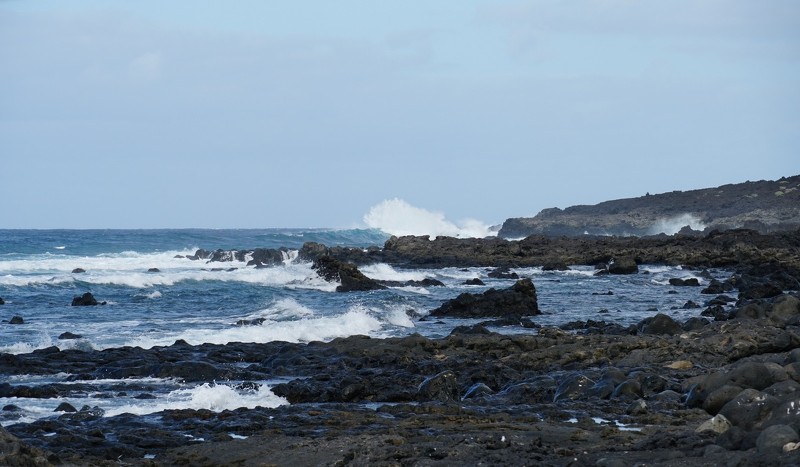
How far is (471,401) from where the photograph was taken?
12828 mm

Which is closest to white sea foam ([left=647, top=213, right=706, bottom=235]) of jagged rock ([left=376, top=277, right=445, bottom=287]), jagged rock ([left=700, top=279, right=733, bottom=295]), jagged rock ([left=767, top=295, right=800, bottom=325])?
jagged rock ([left=376, top=277, right=445, bottom=287])

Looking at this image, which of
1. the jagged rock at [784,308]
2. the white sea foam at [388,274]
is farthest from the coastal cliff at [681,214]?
the jagged rock at [784,308]

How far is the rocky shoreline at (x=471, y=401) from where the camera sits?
9.12 metres

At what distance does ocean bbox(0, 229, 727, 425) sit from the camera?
47.8ft

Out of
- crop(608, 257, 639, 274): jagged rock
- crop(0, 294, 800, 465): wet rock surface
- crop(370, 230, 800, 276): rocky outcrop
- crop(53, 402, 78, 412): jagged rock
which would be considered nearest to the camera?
crop(0, 294, 800, 465): wet rock surface

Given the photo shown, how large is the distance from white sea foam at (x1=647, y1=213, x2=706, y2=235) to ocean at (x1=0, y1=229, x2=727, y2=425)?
149 feet

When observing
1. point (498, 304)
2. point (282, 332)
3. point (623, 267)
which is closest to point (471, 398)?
point (282, 332)

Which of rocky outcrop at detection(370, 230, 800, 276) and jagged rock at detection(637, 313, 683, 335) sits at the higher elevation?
rocky outcrop at detection(370, 230, 800, 276)

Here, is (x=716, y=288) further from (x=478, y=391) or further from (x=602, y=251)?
(x=478, y=391)

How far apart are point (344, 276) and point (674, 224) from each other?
62.6m

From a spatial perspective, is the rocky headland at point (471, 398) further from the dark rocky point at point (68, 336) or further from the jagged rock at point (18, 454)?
the dark rocky point at point (68, 336)

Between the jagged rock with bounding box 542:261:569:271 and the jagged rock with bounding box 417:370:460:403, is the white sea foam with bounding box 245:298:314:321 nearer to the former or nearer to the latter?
the jagged rock with bounding box 417:370:460:403

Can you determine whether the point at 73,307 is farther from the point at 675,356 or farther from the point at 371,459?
the point at 371,459

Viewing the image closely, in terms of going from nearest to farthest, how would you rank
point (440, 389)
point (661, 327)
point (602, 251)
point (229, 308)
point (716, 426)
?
point (716, 426) → point (440, 389) → point (661, 327) → point (229, 308) → point (602, 251)
